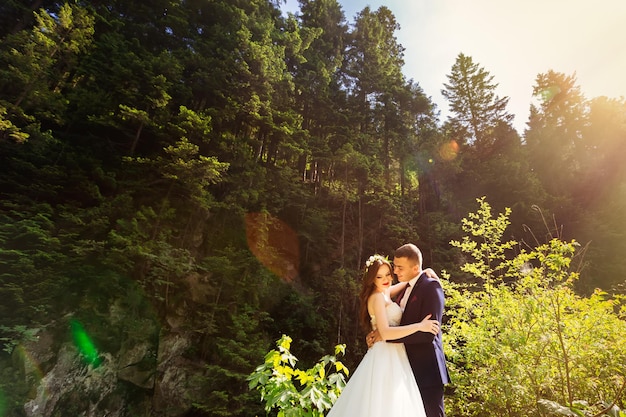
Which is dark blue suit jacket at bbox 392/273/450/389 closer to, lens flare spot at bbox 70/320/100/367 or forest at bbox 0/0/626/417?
forest at bbox 0/0/626/417

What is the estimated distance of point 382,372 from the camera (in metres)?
2.45

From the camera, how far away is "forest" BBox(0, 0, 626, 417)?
493cm

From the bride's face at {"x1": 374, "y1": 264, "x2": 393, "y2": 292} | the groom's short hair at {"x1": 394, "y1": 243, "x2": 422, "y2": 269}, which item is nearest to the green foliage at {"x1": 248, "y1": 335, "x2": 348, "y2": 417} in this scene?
the bride's face at {"x1": 374, "y1": 264, "x2": 393, "y2": 292}

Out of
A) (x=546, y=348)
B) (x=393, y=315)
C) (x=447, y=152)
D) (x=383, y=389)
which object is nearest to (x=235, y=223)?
(x=546, y=348)

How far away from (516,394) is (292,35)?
681 inches

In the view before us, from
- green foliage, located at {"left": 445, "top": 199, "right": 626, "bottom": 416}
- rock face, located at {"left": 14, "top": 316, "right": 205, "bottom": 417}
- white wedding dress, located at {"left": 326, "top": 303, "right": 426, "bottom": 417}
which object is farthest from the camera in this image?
rock face, located at {"left": 14, "top": 316, "right": 205, "bottom": 417}

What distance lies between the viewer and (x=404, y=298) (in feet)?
9.41

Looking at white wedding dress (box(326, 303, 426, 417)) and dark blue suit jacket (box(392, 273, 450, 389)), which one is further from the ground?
dark blue suit jacket (box(392, 273, 450, 389))

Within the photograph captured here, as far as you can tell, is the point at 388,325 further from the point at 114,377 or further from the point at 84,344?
the point at 114,377

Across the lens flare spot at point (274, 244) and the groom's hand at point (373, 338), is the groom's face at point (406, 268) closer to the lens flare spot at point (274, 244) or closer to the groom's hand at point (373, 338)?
the groom's hand at point (373, 338)

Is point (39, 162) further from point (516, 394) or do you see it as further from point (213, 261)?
point (516, 394)

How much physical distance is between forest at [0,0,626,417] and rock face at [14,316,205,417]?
5 centimetres

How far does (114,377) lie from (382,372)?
10734 mm

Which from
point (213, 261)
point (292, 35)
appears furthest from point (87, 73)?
point (292, 35)
